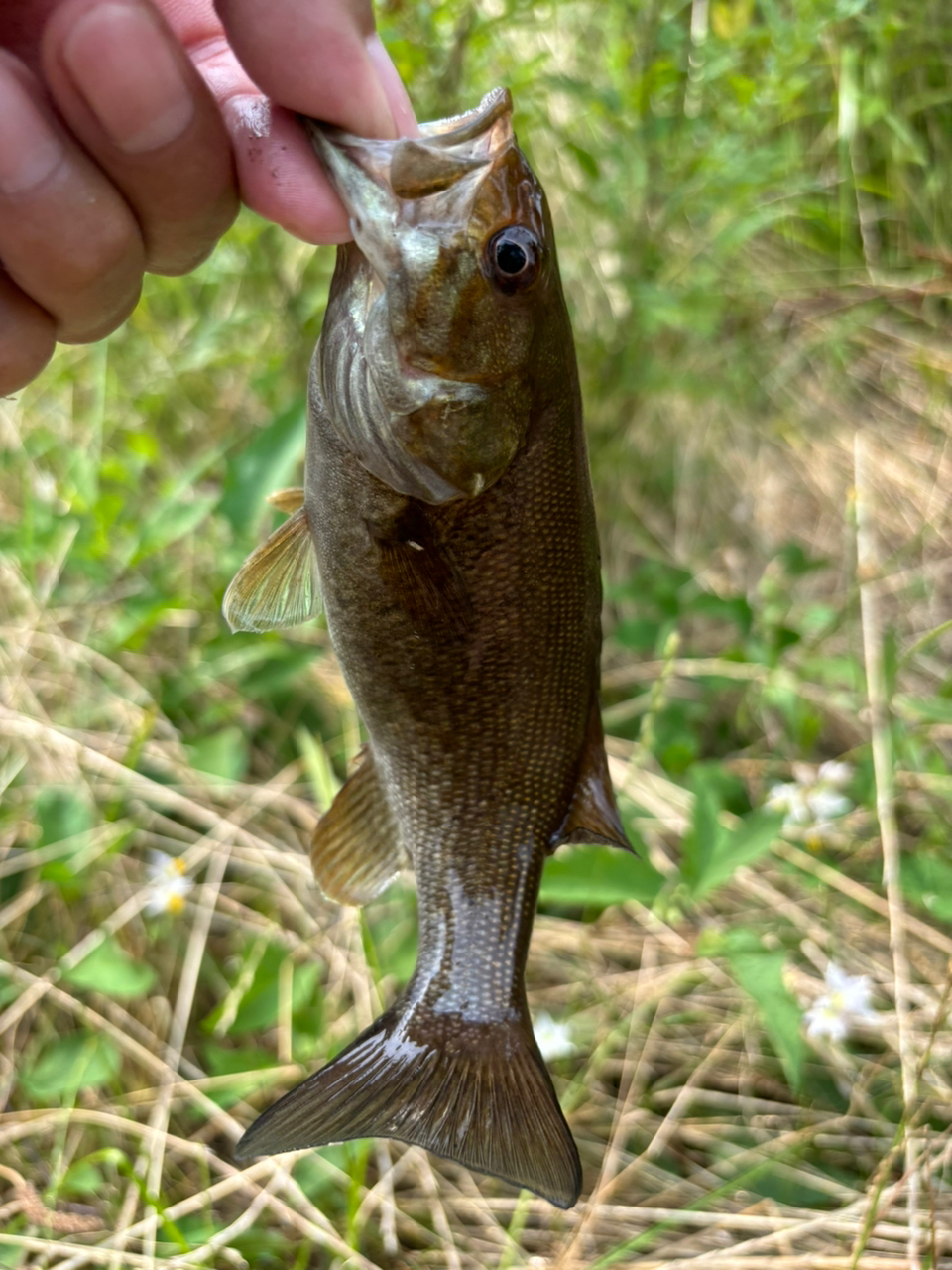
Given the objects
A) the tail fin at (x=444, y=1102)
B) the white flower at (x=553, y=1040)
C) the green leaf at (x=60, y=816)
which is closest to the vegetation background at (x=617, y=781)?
the green leaf at (x=60, y=816)

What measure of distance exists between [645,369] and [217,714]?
5.41 ft

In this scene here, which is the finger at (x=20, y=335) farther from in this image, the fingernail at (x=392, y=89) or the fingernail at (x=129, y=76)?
the fingernail at (x=392, y=89)

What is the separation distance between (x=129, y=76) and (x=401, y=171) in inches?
12.8

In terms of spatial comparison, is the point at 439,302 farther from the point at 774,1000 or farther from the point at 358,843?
the point at 774,1000

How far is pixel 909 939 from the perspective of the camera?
2320mm

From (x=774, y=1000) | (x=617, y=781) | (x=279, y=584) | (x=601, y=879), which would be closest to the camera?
(x=279, y=584)

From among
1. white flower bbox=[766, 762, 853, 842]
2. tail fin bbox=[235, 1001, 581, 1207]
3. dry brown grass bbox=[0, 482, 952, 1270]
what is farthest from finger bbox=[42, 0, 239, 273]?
white flower bbox=[766, 762, 853, 842]

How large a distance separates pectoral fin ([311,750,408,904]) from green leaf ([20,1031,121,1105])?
90cm

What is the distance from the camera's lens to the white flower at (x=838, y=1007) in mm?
1931

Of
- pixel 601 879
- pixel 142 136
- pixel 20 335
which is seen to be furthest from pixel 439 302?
pixel 601 879

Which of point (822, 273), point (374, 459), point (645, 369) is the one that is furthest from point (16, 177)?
point (822, 273)

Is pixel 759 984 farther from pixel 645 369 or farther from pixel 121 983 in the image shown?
pixel 645 369

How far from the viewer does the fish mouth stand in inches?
44.8

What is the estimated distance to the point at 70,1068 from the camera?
2.04m
